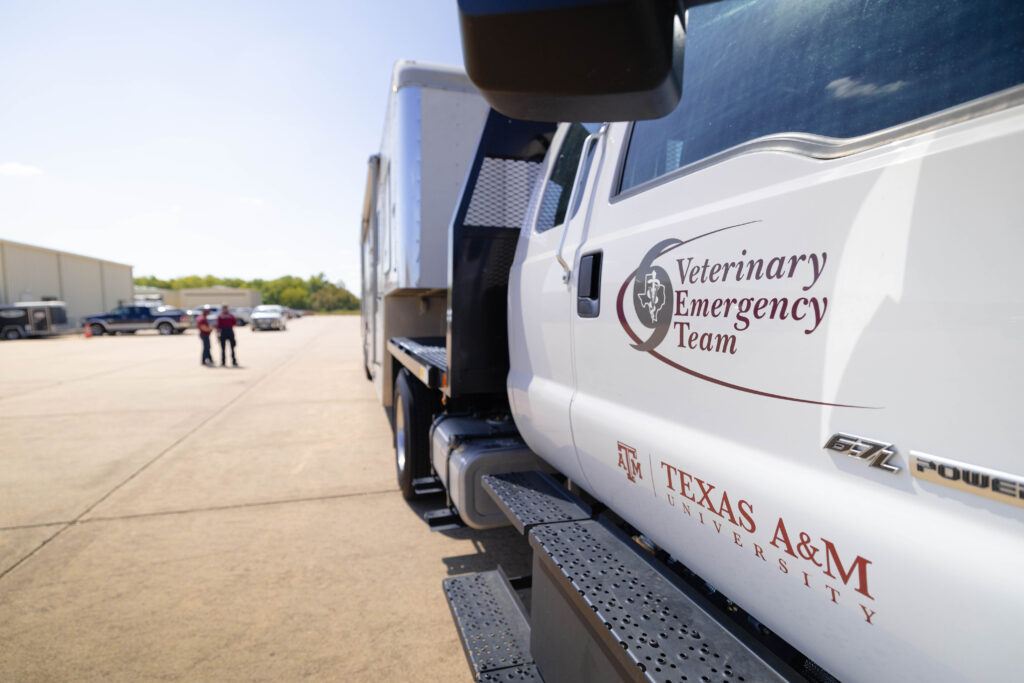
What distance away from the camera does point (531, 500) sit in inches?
92.1

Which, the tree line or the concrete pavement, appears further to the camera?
the tree line

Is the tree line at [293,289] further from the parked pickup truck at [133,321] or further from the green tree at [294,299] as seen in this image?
the parked pickup truck at [133,321]

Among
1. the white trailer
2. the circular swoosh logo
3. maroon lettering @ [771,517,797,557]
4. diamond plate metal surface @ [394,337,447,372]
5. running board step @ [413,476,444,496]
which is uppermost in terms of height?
the white trailer

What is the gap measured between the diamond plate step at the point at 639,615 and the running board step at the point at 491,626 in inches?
6.7

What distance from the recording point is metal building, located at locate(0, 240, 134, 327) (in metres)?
35.2

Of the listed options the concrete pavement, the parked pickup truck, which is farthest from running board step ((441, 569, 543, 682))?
the parked pickup truck

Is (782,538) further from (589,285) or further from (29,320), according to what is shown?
(29,320)

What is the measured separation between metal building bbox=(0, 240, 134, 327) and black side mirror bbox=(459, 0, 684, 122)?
42.4 metres

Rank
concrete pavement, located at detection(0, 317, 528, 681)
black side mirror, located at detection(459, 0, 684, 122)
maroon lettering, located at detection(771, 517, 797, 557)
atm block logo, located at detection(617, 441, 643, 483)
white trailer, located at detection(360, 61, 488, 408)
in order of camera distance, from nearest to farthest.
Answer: black side mirror, located at detection(459, 0, 684, 122) < maroon lettering, located at detection(771, 517, 797, 557) < atm block logo, located at detection(617, 441, 643, 483) < concrete pavement, located at detection(0, 317, 528, 681) < white trailer, located at detection(360, 61, 488, 408)

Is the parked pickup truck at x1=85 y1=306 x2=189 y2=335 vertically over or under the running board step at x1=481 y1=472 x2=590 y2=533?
under

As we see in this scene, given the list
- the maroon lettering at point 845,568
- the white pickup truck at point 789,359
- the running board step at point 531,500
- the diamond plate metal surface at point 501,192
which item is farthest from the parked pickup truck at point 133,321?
the maroon lettering at point 845,568

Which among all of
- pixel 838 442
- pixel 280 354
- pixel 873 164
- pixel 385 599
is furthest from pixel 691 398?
pixel 280 354

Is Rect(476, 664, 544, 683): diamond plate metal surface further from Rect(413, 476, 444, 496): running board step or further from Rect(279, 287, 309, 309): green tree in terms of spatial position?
Rect(279, 287, 309, 309): green tree

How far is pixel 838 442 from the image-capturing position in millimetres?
1041
